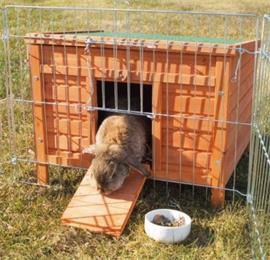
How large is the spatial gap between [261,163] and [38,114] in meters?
1.80

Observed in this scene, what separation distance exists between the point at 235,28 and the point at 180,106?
227 inches

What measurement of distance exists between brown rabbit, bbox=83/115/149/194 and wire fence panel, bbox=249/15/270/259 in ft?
2.72

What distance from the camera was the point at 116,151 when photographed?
4.07m

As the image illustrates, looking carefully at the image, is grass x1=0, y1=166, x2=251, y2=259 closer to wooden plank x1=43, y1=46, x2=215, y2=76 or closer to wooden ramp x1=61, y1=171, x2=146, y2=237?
wooden ramp x1=61, y1=171, x2=146, y2=237

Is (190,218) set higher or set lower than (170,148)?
lower

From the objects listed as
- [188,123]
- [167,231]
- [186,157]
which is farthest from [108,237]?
[188,123]

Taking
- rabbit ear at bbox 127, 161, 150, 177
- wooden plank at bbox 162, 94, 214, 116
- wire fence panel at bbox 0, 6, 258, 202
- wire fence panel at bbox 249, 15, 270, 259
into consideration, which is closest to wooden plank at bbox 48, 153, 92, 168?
wire fence panel at bbox 0, 6, 258, 202

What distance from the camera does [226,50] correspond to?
12.2ft

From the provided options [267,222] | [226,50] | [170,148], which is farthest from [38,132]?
[267,222]

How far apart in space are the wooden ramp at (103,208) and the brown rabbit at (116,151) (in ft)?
0.21

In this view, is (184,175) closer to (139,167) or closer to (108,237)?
(139,167)

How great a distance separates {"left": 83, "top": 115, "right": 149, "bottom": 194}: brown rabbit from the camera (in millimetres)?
3984

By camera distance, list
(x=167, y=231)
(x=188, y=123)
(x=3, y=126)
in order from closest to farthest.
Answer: (x=167, y=231)
(x=188, y=123)
(x=3, y=126)

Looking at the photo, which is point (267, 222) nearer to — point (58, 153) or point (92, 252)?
point (92, 252)
